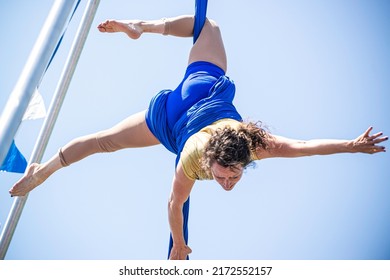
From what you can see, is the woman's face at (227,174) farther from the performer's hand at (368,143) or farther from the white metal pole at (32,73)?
the white metal pole at (32,73)

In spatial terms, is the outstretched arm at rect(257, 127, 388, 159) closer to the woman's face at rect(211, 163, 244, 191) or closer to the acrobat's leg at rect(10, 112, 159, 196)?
the woman's face at rect(211, 163, 244, 191)

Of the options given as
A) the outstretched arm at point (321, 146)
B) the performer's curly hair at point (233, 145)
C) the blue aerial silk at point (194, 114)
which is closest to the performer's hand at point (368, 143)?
the outstretched arm at point (321, 146)

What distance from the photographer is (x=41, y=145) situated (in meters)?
5.79

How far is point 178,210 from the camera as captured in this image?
15.1ft

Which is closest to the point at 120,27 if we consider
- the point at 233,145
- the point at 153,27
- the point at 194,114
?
the point at 153,27

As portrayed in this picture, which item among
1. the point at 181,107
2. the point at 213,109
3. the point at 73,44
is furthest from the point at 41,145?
the point at 213,109

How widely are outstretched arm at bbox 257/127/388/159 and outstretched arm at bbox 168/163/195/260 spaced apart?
25.0 inches

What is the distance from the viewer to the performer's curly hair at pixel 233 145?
4.27 m

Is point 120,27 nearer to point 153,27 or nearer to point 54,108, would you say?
point 153,27

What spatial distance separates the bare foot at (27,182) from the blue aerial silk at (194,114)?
115cm

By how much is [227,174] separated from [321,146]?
73cm

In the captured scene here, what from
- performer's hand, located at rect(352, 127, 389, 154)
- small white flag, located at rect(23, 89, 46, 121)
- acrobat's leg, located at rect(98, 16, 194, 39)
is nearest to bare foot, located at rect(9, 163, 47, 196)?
small white flag, located at rect(23, 89, 46, 121)

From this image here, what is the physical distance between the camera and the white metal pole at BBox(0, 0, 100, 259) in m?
5.44
